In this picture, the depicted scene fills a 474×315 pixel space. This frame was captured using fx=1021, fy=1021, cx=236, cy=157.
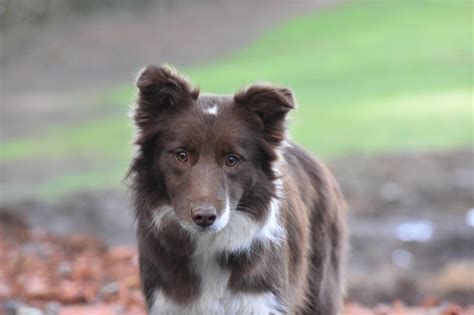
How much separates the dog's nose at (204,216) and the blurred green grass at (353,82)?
12532 mm

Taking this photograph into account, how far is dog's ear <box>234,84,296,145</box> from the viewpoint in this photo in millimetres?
6379

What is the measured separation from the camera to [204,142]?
621 cm

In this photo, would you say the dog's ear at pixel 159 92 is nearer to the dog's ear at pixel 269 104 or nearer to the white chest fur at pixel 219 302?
the dog's ear at pixel 269 104

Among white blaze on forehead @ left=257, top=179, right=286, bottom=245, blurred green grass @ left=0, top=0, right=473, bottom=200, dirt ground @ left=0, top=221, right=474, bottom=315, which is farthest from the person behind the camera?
blurred green grass @ left=0, top=0, right=473, bottom=200

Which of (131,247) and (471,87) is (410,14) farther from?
(131,247)

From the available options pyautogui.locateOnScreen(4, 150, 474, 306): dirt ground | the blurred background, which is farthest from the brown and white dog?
pyautogui.locateOnScreen(4, 150, 474, 306): dirt ground

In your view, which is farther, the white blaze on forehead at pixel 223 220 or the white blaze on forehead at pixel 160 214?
the white blaze on forehead at pixel 160 214

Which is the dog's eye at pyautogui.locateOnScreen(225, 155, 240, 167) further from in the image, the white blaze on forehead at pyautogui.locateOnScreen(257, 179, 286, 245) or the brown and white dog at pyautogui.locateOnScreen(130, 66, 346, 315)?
the white blaze on forehead at pyautogui.locateOnScreen(257, 179, 286, 245)

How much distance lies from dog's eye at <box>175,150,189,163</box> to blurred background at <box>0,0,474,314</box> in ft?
2.30

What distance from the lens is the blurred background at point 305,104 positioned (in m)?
15.5

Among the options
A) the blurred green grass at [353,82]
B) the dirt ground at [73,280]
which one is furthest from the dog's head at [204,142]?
the blurred green grass at [353,82]

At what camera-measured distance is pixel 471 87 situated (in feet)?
95.9

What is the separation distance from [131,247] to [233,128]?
8375mm

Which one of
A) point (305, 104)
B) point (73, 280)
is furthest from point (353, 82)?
point (73, 280)
